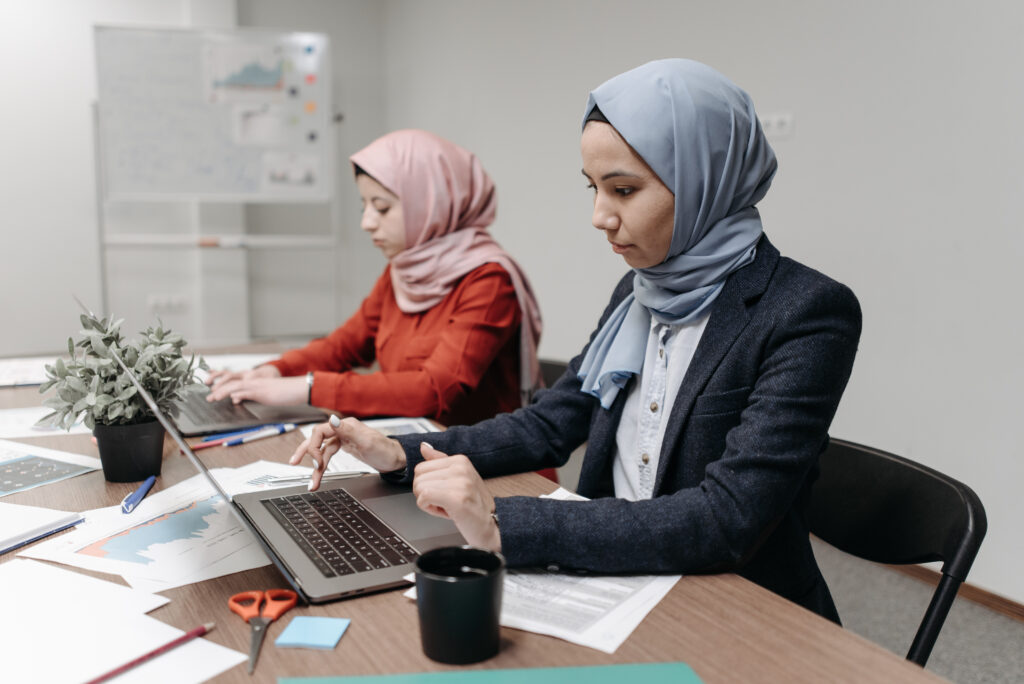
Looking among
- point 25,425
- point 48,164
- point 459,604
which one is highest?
point 48,164

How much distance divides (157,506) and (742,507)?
0.72 metres

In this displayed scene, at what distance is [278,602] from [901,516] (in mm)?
790

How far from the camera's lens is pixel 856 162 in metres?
2.29

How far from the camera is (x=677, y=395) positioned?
3.37 ft

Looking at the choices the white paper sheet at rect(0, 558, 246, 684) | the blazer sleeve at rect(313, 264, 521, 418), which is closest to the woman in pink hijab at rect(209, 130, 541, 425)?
the blazer sleeve at rect(313, 264, 521, 418)

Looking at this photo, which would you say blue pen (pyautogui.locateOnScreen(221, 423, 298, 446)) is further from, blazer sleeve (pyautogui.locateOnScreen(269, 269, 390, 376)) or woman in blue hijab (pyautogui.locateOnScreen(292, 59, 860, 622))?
blazer sleeve (pyautogui.locateOnScreen(269, 269, 390, 376))

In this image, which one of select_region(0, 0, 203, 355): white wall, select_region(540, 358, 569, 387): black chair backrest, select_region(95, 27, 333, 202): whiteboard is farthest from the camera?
select_region(0, 0, 203, 355): white wall

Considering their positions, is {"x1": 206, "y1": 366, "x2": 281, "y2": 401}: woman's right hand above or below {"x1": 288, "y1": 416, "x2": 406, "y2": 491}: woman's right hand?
below

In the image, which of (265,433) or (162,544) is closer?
(162,544)

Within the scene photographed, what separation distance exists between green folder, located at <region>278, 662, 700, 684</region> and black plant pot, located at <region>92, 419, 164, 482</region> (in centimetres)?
61

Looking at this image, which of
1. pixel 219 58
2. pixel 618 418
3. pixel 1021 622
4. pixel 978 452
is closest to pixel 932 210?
pixel 978 452

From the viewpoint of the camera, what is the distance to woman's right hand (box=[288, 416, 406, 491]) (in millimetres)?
988

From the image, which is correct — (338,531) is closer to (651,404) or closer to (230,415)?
(651,404)

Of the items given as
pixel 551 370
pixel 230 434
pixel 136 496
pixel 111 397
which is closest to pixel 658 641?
pixel 136 496
